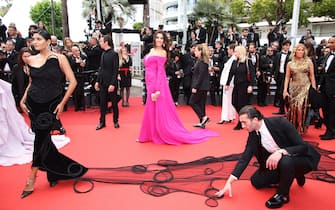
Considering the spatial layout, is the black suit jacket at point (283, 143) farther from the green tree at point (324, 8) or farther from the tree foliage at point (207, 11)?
the green tree at point (324, 8)

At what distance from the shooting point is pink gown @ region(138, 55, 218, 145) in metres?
4.50

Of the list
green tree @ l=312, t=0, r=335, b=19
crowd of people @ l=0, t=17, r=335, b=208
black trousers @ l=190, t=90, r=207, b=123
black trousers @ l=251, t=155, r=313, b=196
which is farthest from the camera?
green tree @ l=312, t=0, r=335, b=19

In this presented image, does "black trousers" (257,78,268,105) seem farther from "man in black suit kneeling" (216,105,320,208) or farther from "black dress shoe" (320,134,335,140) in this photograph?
"man in black suit kneeling" (216,105,320,208)

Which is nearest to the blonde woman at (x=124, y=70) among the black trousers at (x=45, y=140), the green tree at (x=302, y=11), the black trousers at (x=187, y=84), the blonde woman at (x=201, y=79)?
the black trousers at (x=187, y=84)

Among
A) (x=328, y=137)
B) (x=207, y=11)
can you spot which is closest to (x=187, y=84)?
(x=328, y=137)

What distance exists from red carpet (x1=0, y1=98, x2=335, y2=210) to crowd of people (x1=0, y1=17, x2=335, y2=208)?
0.14m

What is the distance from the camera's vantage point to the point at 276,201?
2723 mm

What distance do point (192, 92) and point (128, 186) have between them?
284 centimetres

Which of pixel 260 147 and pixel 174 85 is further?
pixel 174 85

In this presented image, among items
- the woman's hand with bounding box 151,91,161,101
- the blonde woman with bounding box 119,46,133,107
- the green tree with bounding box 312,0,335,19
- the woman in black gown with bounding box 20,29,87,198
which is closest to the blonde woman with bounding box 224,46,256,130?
the woman's hand with bounding box 151,91,161,101

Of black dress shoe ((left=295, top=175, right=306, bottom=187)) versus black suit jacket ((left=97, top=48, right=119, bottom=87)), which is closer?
black dress shoe ((left=295, top=175, right=306, bottom=187))

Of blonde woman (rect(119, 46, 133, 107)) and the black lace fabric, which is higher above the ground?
blonde woman (rect(119, 46, 133, 107))

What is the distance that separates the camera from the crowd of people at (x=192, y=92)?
2809 mm

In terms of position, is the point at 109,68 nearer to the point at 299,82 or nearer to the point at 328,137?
the point at 299,82
